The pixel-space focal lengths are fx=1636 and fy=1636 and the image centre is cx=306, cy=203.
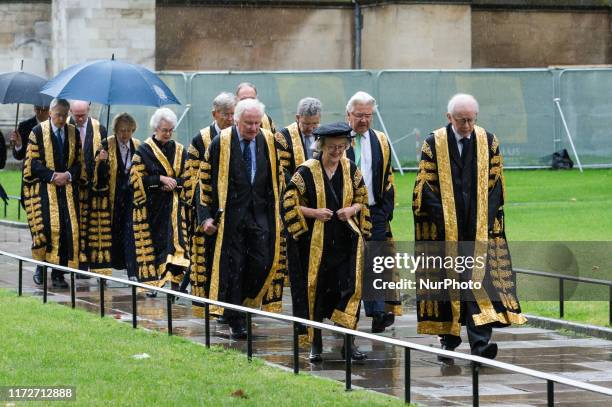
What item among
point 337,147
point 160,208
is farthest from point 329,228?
point 160,208

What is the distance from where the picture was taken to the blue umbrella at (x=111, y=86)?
15.1 metres

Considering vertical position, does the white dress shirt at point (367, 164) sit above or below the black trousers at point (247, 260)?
above

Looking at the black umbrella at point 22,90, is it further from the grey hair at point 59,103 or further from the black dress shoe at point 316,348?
the black dress shoe at point 316,348

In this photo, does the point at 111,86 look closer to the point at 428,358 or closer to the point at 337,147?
the point at 337,147

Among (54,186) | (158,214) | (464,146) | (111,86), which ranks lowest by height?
(158,214)

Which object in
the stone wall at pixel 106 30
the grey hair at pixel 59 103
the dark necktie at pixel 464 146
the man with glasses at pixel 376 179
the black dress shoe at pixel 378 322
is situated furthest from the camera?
the stone wall at pixel 106 30

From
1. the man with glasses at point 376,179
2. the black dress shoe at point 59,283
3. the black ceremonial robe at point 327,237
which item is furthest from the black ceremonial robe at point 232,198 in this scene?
the black dress shoe at point 59,283

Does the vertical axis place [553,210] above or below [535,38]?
below

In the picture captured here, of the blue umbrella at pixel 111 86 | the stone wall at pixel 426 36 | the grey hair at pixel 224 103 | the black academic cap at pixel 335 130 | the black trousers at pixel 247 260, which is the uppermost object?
the stone wall at pixel 426 36

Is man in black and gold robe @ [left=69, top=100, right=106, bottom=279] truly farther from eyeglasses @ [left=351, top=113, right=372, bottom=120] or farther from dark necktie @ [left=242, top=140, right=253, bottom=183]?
eyeglasses @ [left=351, top=113, right=372, bottom=120]

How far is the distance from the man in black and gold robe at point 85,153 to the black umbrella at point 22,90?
42.7 inches

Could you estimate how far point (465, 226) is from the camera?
36.9 feet

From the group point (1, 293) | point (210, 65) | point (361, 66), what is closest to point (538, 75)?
point (361, 66)

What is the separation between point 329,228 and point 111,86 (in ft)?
15.3
